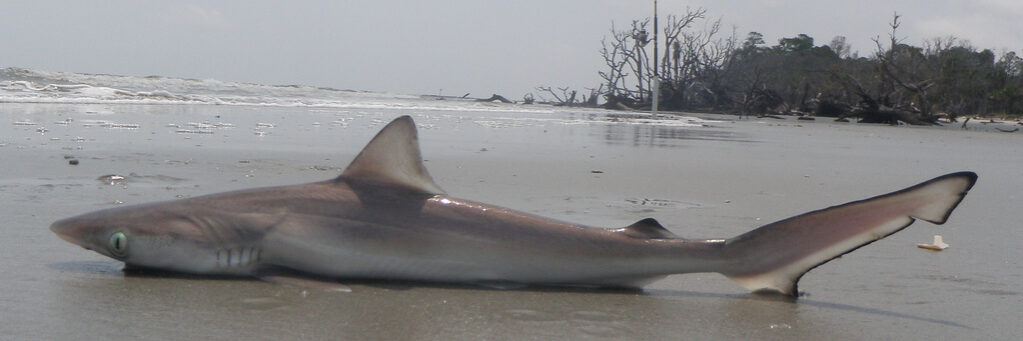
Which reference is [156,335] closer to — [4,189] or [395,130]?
[395,130]

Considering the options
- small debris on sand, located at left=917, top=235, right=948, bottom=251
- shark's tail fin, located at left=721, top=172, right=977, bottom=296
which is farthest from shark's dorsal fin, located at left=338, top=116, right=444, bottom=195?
small debris on sand, located at left=917, top=235, right=948, bottom=251

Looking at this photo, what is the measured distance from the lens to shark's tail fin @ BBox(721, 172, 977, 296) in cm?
256

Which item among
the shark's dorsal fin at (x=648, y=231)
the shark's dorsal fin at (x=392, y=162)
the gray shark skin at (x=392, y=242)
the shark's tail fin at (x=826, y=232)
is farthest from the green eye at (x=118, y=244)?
the shark's tail fin at (x=826, y=232)

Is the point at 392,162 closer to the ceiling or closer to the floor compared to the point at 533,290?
closer to the ceiling

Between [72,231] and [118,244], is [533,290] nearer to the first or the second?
[118,244]

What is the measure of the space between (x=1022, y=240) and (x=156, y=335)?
3748mm

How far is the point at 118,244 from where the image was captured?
306 cm

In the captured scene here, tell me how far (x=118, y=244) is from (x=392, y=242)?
0.83 m

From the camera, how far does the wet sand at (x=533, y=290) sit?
8.67ft

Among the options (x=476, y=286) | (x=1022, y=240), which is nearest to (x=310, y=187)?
(x=476, y=286)

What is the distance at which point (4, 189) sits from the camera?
5.05 m

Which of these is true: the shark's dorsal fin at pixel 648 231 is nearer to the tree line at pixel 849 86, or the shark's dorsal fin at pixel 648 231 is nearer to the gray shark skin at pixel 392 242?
the gray shark skin at pixel 392 242

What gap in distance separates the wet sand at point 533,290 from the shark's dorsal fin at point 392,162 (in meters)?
0.33

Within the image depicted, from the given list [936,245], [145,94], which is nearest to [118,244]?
[936,245]
